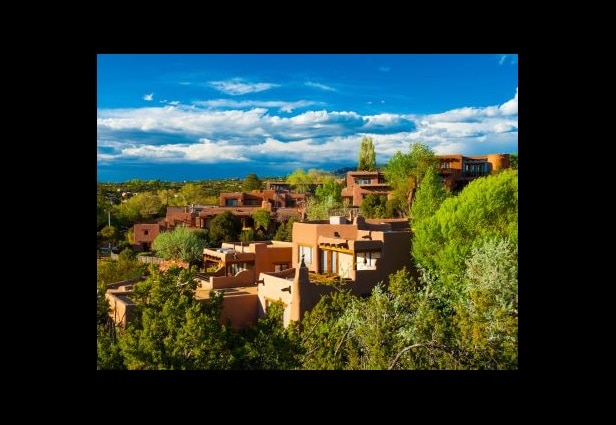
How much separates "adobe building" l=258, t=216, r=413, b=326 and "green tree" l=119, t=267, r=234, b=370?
11.2 ft

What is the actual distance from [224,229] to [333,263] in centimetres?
899

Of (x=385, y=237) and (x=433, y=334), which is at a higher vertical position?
(x=385, y=237)

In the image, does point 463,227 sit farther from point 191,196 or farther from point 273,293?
point 191,196

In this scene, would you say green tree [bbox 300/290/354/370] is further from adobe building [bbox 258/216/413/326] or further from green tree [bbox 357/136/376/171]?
green tree [bbox 357/136/376/171]

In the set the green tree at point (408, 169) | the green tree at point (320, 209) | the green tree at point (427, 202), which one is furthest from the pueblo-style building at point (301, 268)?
the green tree at point (408, 169)

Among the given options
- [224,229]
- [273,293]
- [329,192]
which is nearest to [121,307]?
[273,293]

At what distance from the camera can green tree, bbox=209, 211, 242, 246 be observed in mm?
20812

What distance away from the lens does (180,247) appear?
725 inches

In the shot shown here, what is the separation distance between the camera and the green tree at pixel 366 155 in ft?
109

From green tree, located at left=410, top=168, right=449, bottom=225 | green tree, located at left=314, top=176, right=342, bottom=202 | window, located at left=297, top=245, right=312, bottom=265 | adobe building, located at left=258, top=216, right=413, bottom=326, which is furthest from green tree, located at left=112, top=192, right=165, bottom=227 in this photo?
green tree, located at left=410, top=168, right=449, bottom=225

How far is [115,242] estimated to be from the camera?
2264 cm
